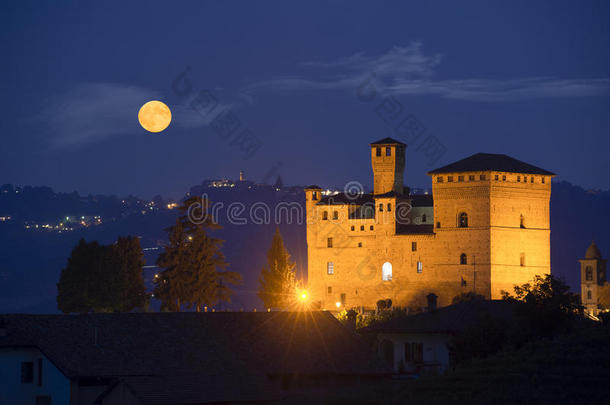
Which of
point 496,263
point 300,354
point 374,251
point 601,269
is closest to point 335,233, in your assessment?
point 374,251

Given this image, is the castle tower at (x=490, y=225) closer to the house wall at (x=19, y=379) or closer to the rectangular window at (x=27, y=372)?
the rectangular window at (x=27, y=372)

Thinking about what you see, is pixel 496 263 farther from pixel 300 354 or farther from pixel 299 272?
pixel 299 272

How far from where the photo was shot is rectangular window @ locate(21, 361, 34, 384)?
47.8m

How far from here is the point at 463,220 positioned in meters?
103

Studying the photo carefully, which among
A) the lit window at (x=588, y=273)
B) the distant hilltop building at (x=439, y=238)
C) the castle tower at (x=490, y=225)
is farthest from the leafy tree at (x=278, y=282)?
the lit window at (x=588, y=273)

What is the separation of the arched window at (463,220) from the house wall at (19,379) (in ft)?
199

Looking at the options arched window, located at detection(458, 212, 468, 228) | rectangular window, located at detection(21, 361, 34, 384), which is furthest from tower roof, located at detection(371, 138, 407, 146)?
rectangular window, located at detection(21, 361, 34, 384)

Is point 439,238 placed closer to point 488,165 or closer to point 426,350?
point 488,165

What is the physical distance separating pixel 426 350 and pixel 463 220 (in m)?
48.6

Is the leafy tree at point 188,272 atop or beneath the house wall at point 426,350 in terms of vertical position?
atop

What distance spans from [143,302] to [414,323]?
3940 cm

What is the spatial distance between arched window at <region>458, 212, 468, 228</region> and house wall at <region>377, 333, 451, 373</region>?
155 feet

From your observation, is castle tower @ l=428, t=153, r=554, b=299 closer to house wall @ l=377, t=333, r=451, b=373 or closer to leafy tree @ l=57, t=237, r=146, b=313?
leafy tree @ l=57, t=237, r=146, b=313

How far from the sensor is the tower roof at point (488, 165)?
339 ft
